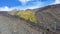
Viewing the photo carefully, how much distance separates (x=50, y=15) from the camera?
161 cm

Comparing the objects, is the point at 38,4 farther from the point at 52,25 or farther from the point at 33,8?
the point at 52,25

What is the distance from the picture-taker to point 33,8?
162cm

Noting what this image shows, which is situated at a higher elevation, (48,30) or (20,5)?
(20,5)

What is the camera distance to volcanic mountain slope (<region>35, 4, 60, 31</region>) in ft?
5.20

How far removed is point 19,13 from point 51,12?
0.43m

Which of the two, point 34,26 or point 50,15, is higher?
point 50,15

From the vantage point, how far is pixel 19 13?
63.4 inches

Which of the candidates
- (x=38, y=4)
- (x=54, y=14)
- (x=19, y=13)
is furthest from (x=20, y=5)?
(x=54, y=14)

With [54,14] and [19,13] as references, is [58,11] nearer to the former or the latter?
[54,14]

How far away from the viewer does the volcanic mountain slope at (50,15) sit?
1.58 meters

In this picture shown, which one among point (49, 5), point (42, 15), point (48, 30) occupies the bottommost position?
point (48, 30)

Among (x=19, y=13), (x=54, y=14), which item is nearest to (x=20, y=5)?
(x=19, y=13)

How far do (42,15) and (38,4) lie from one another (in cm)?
16

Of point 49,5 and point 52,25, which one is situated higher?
point 49,5
